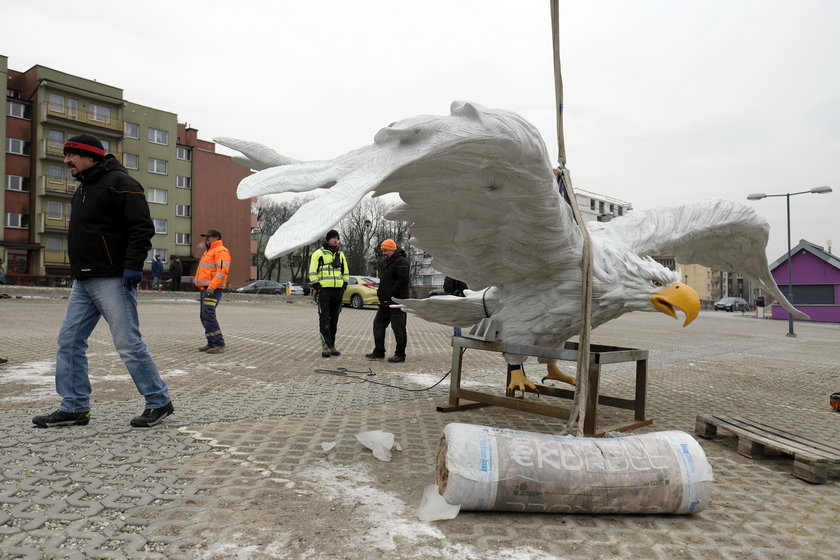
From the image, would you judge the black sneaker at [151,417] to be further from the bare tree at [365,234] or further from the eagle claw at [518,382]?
the bare tree at [365,234]

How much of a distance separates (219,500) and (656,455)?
2129 millimetres

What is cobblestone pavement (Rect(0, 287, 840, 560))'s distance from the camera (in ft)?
7.43

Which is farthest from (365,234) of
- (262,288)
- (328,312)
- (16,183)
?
(328,312)

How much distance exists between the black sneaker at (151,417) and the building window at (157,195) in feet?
113

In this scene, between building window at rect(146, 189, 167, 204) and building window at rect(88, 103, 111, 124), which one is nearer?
building window at rect(88, 103, 111, 124)

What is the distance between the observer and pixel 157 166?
115 feet

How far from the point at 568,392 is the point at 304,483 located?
9.25ft

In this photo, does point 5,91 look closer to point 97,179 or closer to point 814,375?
point 97,179

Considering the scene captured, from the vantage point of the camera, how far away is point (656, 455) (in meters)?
2.73

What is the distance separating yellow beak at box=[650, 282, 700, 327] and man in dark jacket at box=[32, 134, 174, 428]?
369cm

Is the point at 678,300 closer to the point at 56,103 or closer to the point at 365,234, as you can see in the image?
the point at 56,103

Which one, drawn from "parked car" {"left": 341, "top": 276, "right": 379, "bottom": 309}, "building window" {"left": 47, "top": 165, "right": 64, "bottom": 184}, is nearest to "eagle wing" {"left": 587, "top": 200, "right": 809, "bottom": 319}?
"parked car" {"left": 341, "top": 276, "right": 379, "bottom": 309}

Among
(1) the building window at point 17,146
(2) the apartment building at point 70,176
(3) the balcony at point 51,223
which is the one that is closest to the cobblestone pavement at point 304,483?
(2) the apartment building at point 70,176

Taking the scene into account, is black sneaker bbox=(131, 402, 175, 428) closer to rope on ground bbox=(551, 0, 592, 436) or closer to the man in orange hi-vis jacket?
rope on ground bbox=(551, 0, 592, 436)
